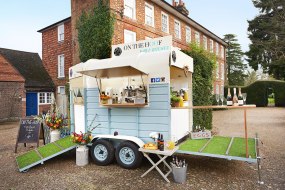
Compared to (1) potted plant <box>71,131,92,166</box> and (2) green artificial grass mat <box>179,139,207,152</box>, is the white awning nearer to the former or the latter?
(1) potted plant <box>71,131,92,166</box>

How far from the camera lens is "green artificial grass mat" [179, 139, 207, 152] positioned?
572 centimetres

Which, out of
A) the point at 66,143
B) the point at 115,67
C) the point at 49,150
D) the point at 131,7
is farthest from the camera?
the point at 131,7

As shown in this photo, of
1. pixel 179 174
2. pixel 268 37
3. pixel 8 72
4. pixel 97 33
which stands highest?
pixel 268 37

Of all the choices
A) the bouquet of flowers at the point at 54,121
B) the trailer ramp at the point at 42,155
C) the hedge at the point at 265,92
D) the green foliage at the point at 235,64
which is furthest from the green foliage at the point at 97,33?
the green foliage at the point at 235,64

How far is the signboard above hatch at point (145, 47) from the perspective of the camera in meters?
6.17

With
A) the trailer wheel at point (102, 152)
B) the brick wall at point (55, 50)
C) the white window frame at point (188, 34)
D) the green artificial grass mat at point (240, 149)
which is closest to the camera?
the green artificial grass mat at point (240, 149)

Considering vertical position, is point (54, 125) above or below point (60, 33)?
below

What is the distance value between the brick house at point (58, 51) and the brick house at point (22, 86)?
816mm

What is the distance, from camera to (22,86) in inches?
745

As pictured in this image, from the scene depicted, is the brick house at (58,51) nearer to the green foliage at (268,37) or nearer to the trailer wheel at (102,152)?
the trailer wheel at (102,152)

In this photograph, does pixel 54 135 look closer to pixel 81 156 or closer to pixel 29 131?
pixel 29 131

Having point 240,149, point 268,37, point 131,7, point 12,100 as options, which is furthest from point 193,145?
point 268,37

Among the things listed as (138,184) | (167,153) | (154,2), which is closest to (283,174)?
(167,153)

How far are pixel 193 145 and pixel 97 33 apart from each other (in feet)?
28.6
